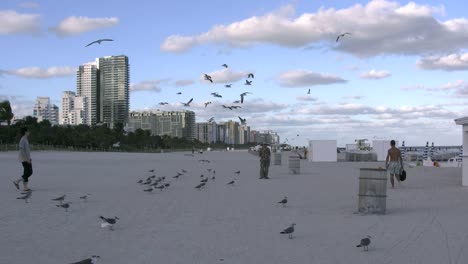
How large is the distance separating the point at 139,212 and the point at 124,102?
166 m

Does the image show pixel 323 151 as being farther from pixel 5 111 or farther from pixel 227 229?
pixel 5 111

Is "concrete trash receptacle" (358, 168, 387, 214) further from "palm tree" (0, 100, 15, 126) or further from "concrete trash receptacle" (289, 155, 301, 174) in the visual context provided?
"palm tree" (0, 100, 15, 126)

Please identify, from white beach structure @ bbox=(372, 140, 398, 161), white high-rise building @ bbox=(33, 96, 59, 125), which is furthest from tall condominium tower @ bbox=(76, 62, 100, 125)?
white beach structure @ bbox=(372, 140, 398, 161)

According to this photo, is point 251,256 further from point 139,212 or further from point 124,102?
point 124,102

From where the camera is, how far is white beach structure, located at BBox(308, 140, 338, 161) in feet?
167

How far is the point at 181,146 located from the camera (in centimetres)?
15875

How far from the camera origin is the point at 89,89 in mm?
180000

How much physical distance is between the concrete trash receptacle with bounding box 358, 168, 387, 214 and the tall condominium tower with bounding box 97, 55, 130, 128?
16348cm

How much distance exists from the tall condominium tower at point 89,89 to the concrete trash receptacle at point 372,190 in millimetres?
171015

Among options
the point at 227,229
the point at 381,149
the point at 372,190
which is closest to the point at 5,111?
the point at 381,149

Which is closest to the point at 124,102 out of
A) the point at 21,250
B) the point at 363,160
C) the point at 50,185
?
the point at 363,160

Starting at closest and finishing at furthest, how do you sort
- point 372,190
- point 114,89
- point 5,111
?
point 372,190
point 5,111
point 114,89

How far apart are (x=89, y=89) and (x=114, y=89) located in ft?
30.8

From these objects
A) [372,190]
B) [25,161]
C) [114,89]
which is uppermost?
[114,89]
